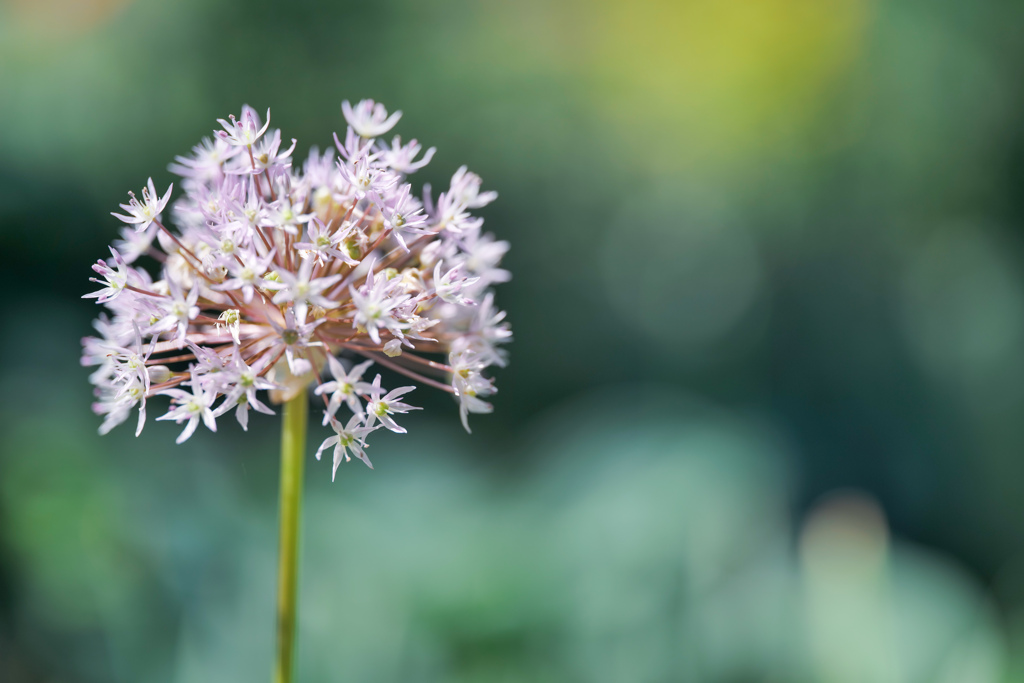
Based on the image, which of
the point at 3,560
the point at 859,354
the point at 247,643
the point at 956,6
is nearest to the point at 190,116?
the point at 3,560

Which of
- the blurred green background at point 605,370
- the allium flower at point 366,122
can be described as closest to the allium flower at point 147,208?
the allium flower at point 366,122

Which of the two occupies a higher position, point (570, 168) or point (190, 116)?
point (570, 168)

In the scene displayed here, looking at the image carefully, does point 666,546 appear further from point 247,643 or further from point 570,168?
point 570,168

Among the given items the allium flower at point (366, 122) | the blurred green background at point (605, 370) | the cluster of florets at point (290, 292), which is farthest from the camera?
the blurred green background at point (605, 370)

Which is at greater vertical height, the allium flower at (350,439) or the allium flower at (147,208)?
the allium flower at (147,208)

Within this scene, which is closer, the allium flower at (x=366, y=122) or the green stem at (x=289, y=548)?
the green stem at (x=289, y=548)

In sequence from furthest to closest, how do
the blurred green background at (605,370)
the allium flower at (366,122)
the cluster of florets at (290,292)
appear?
the blurred green background at (605,370)
the allium flower at (366,122)
the cluster of florets at (290,292)

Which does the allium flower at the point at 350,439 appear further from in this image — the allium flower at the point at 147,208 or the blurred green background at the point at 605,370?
the blurred green background at the point at 605,370
